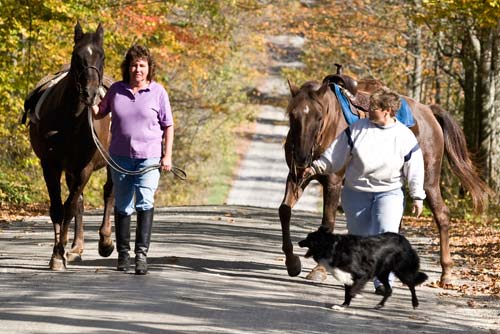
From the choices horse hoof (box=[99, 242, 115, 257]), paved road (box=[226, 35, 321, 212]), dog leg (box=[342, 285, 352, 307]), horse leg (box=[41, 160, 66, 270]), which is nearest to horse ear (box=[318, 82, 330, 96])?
dog leg (box=[342, 285, 352, 307])

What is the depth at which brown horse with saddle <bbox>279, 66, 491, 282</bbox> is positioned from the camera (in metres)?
11.6

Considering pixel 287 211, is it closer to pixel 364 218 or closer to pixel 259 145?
pixel 364 218

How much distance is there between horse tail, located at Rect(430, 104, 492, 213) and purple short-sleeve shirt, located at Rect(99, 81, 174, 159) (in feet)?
13.2

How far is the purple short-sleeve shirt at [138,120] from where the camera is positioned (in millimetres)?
11297

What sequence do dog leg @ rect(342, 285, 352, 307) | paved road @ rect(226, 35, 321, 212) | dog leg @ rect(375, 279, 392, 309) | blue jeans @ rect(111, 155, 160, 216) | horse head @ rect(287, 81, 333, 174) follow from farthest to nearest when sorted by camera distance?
paved road @ rect(226, 35, 321, 212)
horse head @ rect(287, 81, 333, 174)
blue jeans @ rect(111, 155, 160, 216)
dog leg @ rect(375, 279, 392, 309)
dog leg @ rect(342, 285, 352, 307)

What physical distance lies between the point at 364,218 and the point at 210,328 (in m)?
2.77

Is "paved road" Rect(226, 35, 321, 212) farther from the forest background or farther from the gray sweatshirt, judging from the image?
the gray sweatshirt

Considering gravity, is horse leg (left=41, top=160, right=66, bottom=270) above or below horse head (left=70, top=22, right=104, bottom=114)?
below

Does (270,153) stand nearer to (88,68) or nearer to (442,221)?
(442,221)

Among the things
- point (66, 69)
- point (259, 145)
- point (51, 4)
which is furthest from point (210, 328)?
point (259, 145)

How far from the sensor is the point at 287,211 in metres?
12.0

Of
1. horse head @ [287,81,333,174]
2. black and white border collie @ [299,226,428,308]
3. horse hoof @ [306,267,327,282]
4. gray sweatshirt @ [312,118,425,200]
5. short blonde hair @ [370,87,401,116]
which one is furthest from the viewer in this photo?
horse hoof @ [306,267,327,282]

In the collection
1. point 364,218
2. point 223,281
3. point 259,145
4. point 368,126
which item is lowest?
point 259,145

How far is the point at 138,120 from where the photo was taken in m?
11.3
